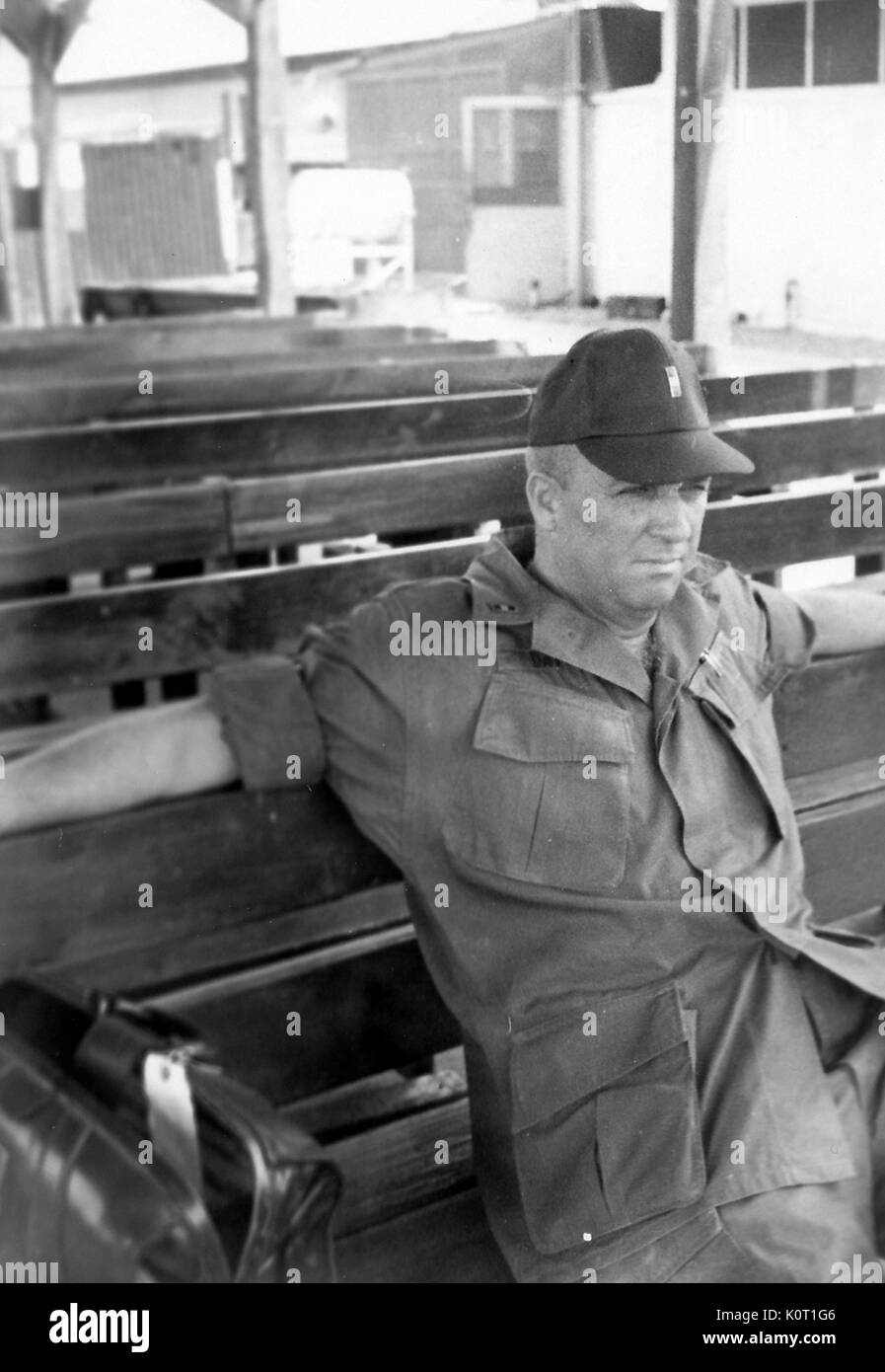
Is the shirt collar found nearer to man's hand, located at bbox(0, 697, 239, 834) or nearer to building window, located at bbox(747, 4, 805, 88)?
man's hand, located at bbox(0, 697, 239, 834)

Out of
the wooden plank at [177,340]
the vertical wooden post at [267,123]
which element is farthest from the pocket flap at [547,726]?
the vertical wooden post at [267,123]

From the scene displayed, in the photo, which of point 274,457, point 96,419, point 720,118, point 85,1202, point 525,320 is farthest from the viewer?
point 96,419

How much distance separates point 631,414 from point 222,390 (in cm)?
298

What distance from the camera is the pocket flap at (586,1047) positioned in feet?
5.00

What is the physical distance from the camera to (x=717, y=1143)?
5.04ft

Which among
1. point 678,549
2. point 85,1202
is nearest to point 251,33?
point 678,549

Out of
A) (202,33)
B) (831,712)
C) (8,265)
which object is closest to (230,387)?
(831,712)

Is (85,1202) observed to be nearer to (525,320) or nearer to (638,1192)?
(638,1192)

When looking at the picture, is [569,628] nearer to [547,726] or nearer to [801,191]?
[547,726]

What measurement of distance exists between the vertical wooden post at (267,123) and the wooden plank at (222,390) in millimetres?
2493

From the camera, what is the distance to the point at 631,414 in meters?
1.54

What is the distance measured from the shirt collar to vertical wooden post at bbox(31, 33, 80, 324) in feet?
27.4

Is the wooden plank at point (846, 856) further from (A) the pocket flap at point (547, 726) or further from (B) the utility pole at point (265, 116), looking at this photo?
(B) the utility pole at point (265, 116)

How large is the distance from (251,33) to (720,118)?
516 cm
